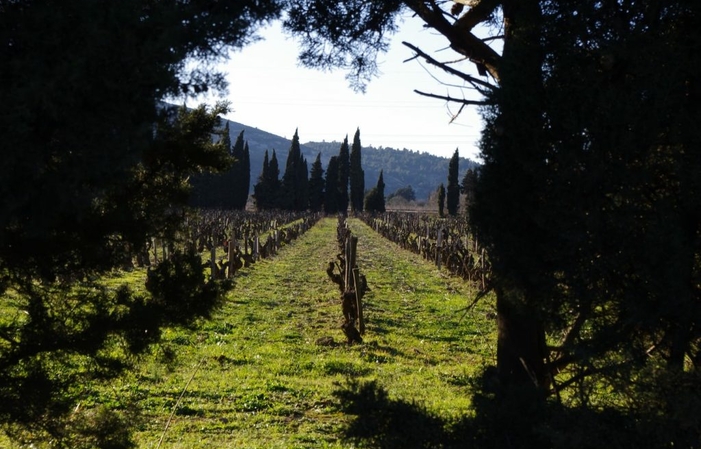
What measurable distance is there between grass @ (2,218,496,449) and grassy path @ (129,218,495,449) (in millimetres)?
18

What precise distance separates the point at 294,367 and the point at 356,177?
3131 inches

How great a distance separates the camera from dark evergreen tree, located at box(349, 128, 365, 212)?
286ft

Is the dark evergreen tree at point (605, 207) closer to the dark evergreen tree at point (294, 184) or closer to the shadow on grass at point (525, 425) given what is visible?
the shadow on grass at point (525, 425)

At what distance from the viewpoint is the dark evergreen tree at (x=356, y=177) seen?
3433 inches

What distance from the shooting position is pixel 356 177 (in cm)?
8844

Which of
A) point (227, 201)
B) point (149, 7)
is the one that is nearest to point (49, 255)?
point (149, 7)

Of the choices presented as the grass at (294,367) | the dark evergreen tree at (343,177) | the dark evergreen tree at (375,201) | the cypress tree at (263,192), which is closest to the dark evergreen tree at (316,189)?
the dark evergreen tree at (343,177)

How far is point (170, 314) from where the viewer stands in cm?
506

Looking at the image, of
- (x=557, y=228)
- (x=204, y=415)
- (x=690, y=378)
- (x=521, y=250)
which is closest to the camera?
(x=690, y=378)

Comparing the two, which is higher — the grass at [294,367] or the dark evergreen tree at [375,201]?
the dark evergreen tree at [375,201]

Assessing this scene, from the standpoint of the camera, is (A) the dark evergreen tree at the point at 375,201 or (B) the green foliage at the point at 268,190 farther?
(A) the dark evergreen tree at the point at 375,201

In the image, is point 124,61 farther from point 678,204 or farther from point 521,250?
point 678,204

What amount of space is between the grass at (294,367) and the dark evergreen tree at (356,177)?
69839mm

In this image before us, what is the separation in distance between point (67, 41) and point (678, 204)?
3618 mm
